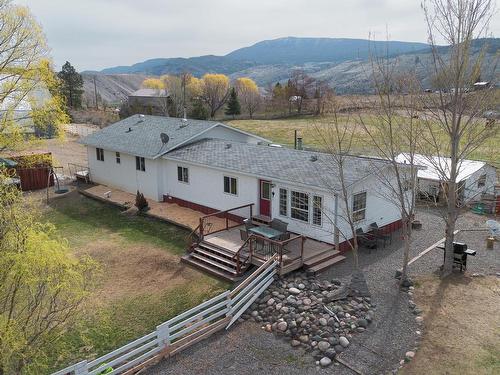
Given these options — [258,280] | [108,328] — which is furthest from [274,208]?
[108,328]

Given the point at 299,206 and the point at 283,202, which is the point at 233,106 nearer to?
the point at 283,202

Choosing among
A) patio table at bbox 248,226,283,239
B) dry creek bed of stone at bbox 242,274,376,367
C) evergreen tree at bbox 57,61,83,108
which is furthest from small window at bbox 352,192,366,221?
evergreen tree at bbox 57,61,83,108

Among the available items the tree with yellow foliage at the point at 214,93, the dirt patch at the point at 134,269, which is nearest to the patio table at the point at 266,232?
the dirt patch at the point at 134,269

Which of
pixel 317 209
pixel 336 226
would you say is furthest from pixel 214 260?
pixel 336 226

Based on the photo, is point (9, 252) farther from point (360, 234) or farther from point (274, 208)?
point (360, 234)

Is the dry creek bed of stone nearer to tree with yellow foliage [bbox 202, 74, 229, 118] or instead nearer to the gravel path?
the gravel path

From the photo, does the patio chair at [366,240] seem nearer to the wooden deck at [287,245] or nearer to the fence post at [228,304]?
the wooden deck at [287,245]
